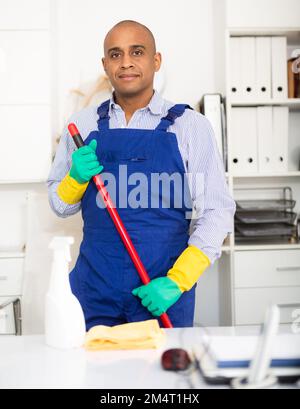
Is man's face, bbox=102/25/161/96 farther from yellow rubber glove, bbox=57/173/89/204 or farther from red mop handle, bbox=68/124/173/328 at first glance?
yellow rubber glove, bbox=57/173/89/204

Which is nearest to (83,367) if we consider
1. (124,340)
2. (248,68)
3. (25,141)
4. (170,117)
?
(124,340)

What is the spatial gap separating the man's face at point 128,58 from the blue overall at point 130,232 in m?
0.14

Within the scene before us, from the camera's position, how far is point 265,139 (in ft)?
7.35

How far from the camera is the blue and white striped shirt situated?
4.66 feet

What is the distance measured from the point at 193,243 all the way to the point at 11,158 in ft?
3.85

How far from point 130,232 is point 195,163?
317 millimetres

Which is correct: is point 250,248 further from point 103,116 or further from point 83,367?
point 83,367

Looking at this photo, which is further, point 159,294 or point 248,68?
point 248,68

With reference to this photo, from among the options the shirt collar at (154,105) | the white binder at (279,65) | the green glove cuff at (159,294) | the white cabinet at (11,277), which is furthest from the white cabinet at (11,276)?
the white binder at (279,65)

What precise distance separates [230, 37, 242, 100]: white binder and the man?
2.48ft

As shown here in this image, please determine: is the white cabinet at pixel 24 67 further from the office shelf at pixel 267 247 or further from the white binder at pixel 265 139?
the office shelf at pixel 267 247

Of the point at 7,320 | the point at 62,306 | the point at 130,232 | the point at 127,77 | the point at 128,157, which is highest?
the point at 127,77

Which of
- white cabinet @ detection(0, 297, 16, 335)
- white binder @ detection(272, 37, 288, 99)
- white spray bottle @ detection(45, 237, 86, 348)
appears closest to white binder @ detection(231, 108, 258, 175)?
white binder @ detection(272, 37, 288, 99)

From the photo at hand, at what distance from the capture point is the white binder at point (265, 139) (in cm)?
224
